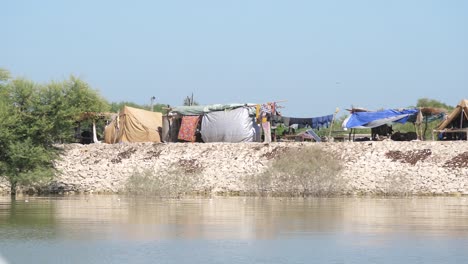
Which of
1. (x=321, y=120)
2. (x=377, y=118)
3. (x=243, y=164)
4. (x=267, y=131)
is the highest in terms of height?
(x=321, y=120)

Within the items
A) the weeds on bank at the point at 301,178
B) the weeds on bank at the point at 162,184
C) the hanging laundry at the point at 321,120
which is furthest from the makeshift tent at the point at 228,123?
the weeds on bank at the point at 301,178

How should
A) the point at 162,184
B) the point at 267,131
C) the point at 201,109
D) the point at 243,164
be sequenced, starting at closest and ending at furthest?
the point at 162,184 < the point at 243,164 < the point at 267,131 < the point at 201,109

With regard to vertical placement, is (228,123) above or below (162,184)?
above

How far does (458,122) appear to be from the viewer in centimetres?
4844

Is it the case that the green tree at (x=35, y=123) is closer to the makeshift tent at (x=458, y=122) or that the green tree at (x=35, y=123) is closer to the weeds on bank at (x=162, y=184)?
the weeds on bank at (x=162, y=184)

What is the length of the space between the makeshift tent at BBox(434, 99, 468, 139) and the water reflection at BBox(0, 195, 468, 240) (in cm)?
850

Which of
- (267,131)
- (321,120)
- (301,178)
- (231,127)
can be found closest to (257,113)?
(267,131)

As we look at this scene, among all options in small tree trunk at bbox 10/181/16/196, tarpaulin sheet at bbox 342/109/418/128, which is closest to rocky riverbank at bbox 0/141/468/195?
small tree trunk at bbox 10/181/16/196

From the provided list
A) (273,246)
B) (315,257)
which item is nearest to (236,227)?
(273,246)

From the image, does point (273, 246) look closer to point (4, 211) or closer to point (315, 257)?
point (315, 257)

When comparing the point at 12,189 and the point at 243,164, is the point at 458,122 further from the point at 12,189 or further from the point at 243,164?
the point at 12,189

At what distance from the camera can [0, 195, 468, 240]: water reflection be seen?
24.8 metres

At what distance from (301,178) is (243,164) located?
4.71m

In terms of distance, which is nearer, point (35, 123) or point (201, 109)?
point (35, 123)
